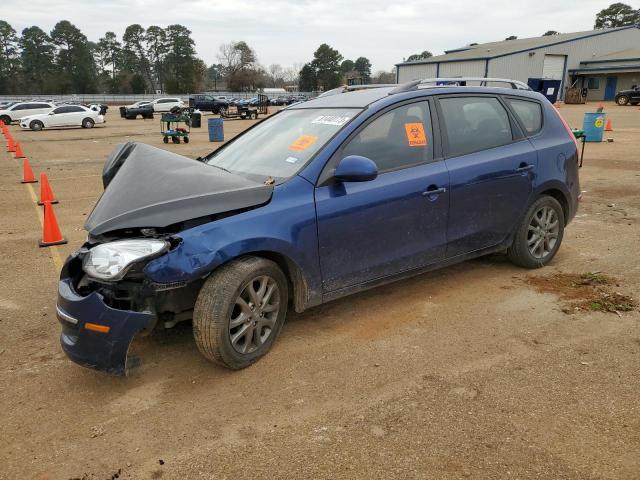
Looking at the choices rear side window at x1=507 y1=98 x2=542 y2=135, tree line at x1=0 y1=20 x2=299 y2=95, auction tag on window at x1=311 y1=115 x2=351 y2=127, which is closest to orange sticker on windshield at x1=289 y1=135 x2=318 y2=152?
auction tag on window at x1=311 y1=115 x2=351 y2=127

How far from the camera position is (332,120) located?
154 inches

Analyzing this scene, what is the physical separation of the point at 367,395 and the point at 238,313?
37.3 inches

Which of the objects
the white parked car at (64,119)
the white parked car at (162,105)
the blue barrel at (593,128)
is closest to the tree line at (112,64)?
the white parked car at (162,105)

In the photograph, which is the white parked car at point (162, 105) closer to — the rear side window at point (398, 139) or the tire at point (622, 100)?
the tire at point (622, 100)

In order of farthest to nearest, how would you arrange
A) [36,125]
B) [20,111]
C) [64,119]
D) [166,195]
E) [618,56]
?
[618,56], [20,111], [64,119], [36,125], [166,195]

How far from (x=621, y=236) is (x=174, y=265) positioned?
554 cm

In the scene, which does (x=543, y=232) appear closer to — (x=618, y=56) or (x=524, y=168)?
(x=524, y=168)

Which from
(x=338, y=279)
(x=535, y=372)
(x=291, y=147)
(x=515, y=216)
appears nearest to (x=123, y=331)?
(x=338, y=279)

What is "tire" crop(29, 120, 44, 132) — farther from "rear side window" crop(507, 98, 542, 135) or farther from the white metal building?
the white metal building

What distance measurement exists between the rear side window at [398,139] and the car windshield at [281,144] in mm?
188

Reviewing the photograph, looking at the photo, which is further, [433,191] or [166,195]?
[433,191]

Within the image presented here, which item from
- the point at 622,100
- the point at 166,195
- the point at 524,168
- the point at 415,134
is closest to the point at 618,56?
the point at 622,100

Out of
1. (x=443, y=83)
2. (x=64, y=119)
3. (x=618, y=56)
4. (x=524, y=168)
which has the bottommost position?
(x=64, y=119)

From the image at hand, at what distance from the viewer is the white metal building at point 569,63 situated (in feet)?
169
